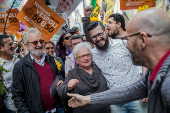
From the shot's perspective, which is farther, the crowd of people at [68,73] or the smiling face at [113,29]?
the smiling face at [113,29]

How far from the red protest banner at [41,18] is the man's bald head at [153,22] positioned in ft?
14.4

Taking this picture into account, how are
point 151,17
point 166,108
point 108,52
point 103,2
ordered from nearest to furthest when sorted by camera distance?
point 166,108 < point 151,17 < point 108,52 < point 103,2

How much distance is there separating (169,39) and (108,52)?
2.95 metres

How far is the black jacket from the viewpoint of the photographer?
16.2ft

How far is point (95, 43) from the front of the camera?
17.6 ft

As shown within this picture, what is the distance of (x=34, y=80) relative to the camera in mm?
4965

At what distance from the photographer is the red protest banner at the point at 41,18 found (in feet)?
22.2

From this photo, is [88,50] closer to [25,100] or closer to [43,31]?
[25,100]

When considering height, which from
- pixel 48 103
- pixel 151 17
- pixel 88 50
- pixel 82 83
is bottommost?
pixel 48 103

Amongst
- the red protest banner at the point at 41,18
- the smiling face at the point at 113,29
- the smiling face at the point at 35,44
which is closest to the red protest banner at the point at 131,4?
the red protest banner at the point at 41,18

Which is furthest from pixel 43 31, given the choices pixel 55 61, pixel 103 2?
pixel 103 2

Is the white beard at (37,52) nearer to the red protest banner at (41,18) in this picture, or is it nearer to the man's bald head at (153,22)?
the red protest banner at (41,18)

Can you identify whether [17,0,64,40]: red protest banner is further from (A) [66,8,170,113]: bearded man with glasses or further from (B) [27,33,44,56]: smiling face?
(A) [66,8,170,113]: bearded man with glasses

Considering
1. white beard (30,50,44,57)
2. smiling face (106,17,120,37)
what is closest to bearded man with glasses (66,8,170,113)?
white beard (30,50,44,57)
